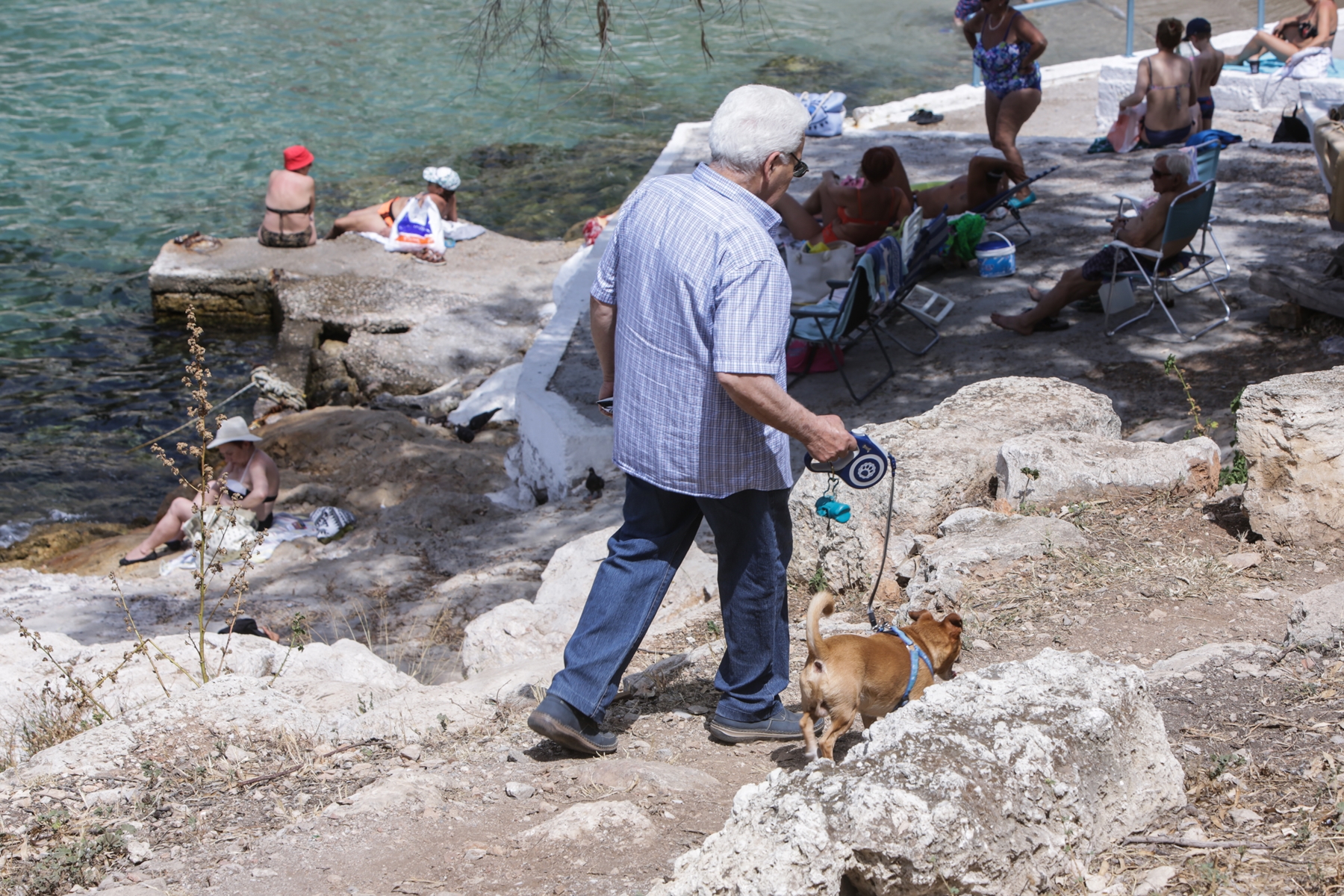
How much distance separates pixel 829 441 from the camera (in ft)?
9.37

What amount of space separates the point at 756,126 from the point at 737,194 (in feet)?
0.57

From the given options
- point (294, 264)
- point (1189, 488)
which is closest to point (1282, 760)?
point (1189, 488)

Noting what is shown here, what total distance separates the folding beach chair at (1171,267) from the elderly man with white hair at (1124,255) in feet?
0.15

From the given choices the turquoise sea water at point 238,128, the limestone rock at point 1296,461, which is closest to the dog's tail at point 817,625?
the limestone rock at point 1296,461

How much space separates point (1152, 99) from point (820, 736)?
9.07m

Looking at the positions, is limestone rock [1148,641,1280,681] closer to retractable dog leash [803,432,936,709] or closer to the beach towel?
retractable dog leash [803,432,936,709]

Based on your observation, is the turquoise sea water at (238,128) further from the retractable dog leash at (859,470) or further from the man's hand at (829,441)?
the man's hand at (829,441)

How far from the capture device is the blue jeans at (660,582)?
3125 mm

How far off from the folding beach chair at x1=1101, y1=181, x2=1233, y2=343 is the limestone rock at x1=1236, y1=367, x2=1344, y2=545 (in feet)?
10.4

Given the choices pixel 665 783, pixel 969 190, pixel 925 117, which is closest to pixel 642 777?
pixel 665 783

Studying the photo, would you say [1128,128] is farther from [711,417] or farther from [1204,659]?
[711,417]

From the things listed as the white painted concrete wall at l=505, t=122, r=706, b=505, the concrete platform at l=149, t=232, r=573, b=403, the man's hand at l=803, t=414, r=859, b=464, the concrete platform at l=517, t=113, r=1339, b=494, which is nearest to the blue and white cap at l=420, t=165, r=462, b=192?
the concrete platform at l=149, t=232, r=573, b=403

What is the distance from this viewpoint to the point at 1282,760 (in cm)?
264

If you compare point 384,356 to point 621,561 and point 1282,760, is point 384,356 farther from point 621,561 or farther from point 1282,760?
point 1282,760
